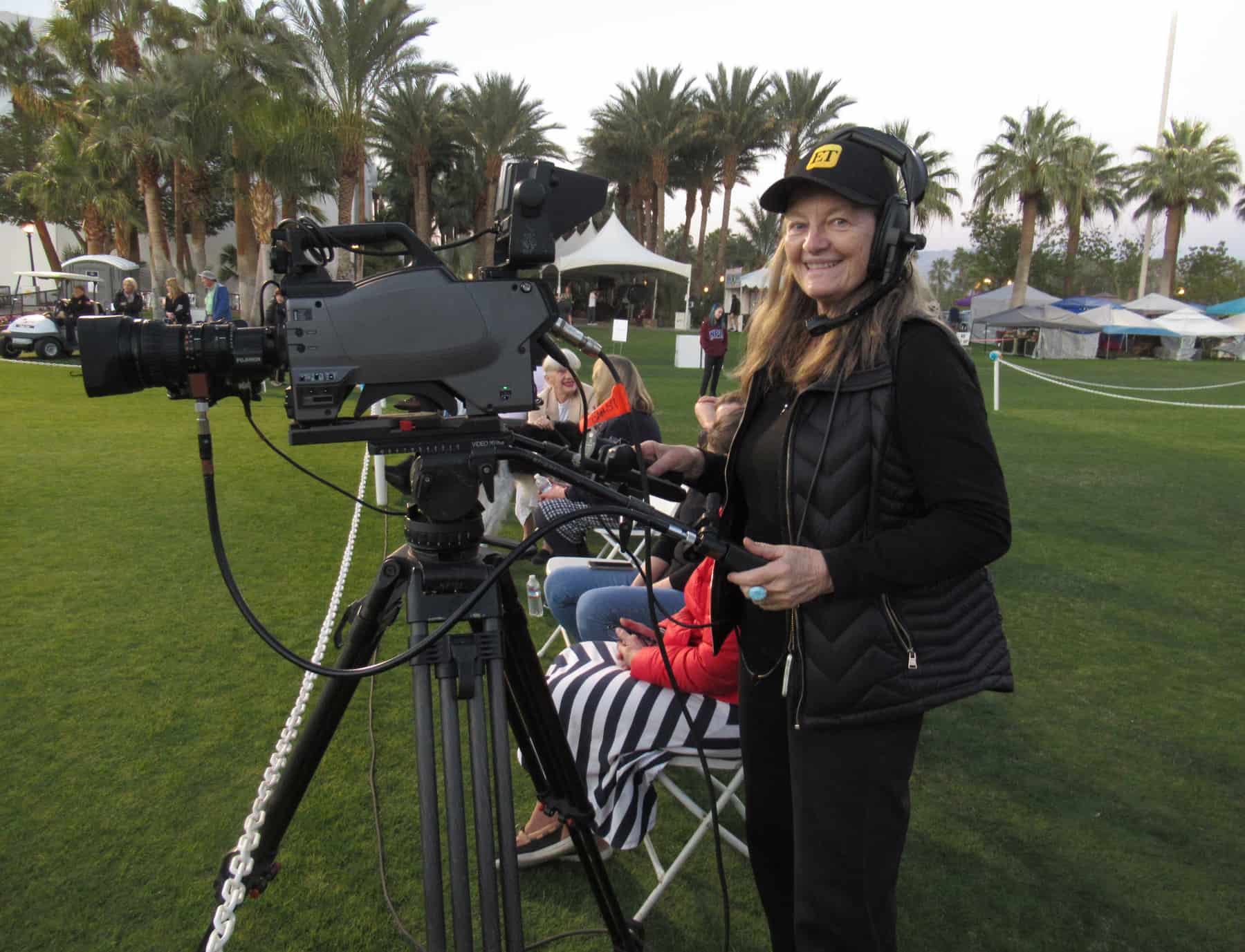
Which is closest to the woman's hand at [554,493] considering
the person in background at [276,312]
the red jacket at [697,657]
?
the red jacket at [697,657]

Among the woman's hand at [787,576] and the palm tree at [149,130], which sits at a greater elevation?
the palm tree at [149,130]

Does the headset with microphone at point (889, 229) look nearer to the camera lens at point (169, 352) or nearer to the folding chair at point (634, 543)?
the camera lens at point (169, 352)

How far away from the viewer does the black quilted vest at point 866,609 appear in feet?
4.83

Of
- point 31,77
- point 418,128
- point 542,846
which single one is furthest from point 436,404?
point 31,77

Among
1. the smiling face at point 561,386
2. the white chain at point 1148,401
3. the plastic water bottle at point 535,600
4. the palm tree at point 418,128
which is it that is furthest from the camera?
the palm tree at point 418,128

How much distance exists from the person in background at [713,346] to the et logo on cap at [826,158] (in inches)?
489

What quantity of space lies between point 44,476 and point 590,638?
651 centimetres

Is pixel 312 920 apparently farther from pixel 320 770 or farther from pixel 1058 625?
pixel 1058 625

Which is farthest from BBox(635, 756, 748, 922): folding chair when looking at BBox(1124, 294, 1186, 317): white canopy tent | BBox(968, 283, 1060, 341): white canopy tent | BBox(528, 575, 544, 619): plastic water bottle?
BBox(1124, 294, 1186, 317): white canopy tent

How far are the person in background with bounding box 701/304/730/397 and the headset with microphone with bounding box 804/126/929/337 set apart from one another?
40.6 feet

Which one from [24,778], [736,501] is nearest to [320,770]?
[24,778]

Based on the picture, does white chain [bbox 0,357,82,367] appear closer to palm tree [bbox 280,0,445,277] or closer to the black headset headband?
palm tree [bbox 280,0,445,277]

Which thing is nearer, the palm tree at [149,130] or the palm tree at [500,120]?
the palm tree at [149,130]

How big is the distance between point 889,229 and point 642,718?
1514 mm
